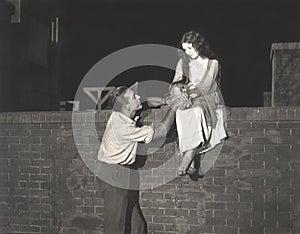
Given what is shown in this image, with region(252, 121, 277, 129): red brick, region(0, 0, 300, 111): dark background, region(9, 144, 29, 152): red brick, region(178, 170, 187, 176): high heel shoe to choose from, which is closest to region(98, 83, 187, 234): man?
region(178, 170, 187, 176): high heel shoe

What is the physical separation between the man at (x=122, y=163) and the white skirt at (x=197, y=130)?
0.14 meters

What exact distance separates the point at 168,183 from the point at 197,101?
936mm

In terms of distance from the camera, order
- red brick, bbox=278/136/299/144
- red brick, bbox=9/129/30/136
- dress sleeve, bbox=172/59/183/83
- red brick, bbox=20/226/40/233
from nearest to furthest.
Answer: red brick, bbox=278/136/299/144 < dress sleeve, bbox=172/59/183/83 < red brick, bbox=20/226/40/233 < red brick, bbox=9/129/30/136

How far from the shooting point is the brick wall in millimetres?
5480

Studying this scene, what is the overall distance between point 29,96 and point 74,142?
182cm

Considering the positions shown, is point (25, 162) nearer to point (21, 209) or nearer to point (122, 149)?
point (21, 209)

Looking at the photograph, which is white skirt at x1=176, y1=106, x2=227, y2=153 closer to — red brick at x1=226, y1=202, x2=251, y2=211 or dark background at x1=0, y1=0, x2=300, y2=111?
red brick at x1=226, y1=202, x2=251, y2=211

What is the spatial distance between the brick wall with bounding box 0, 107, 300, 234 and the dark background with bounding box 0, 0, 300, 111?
1.77 metres

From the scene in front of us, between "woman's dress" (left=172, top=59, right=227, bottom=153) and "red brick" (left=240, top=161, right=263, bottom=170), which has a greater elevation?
"woman's dress" (left=172, top=59, right=227, bottom=153)

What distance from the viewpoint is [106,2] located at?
8.11 m

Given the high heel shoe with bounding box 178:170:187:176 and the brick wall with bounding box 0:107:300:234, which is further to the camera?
the high heel shoe with bounding box 178:170:187:176

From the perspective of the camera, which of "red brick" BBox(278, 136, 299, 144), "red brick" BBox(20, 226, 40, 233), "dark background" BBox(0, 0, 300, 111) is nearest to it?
"red brick" BBox(278, 136, 299, 144)

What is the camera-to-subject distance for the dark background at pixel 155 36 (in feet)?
26.6

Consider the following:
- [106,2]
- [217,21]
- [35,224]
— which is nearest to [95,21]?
[106,2]
